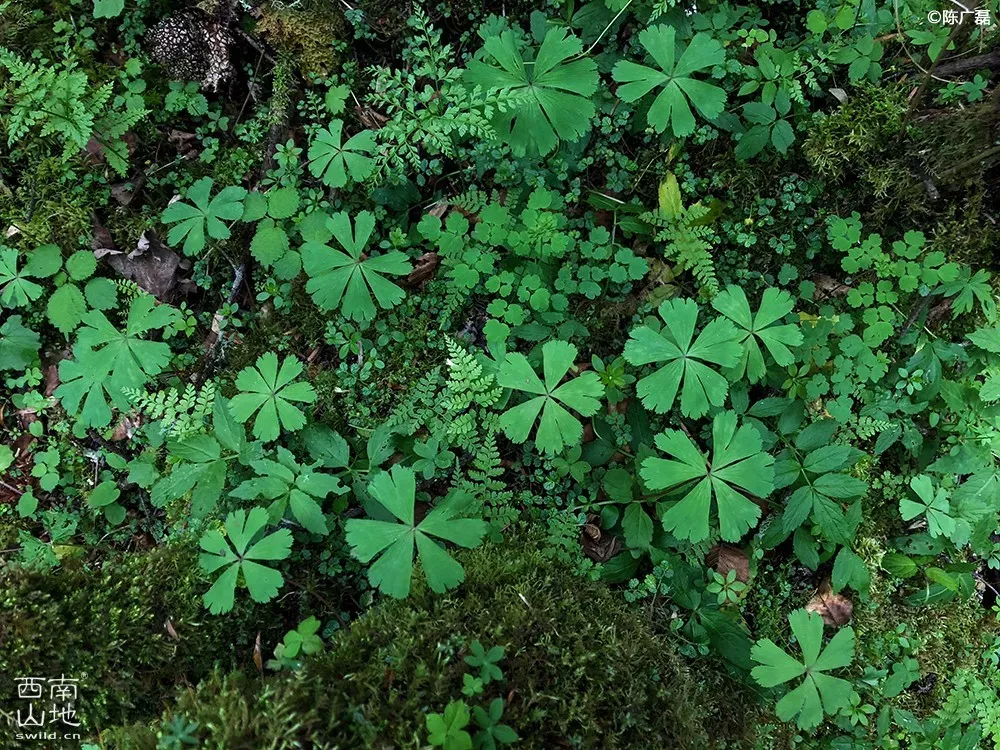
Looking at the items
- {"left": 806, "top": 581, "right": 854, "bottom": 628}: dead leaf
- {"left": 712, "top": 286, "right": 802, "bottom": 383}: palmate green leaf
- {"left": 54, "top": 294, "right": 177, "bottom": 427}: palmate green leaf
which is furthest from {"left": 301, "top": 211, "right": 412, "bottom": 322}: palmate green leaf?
{"left": 806, "top": 581, "right": 854, "bottom": 628}: dead leaf

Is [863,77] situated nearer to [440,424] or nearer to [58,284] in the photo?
[440,424]

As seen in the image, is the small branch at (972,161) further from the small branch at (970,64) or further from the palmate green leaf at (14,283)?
the palmate green leaf at (14,283)

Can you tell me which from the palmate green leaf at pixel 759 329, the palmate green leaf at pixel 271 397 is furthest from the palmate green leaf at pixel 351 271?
the palmate green leaf at pixel 759 329

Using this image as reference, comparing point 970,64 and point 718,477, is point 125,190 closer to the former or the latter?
point 718,477

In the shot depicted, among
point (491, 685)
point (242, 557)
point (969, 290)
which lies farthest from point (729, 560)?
point (242, 557)

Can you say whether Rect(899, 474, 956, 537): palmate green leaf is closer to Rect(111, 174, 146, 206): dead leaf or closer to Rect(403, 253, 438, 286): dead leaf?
Rect(403, 253, 438, 286): dead leaf

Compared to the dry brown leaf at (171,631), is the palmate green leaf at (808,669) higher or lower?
lower
